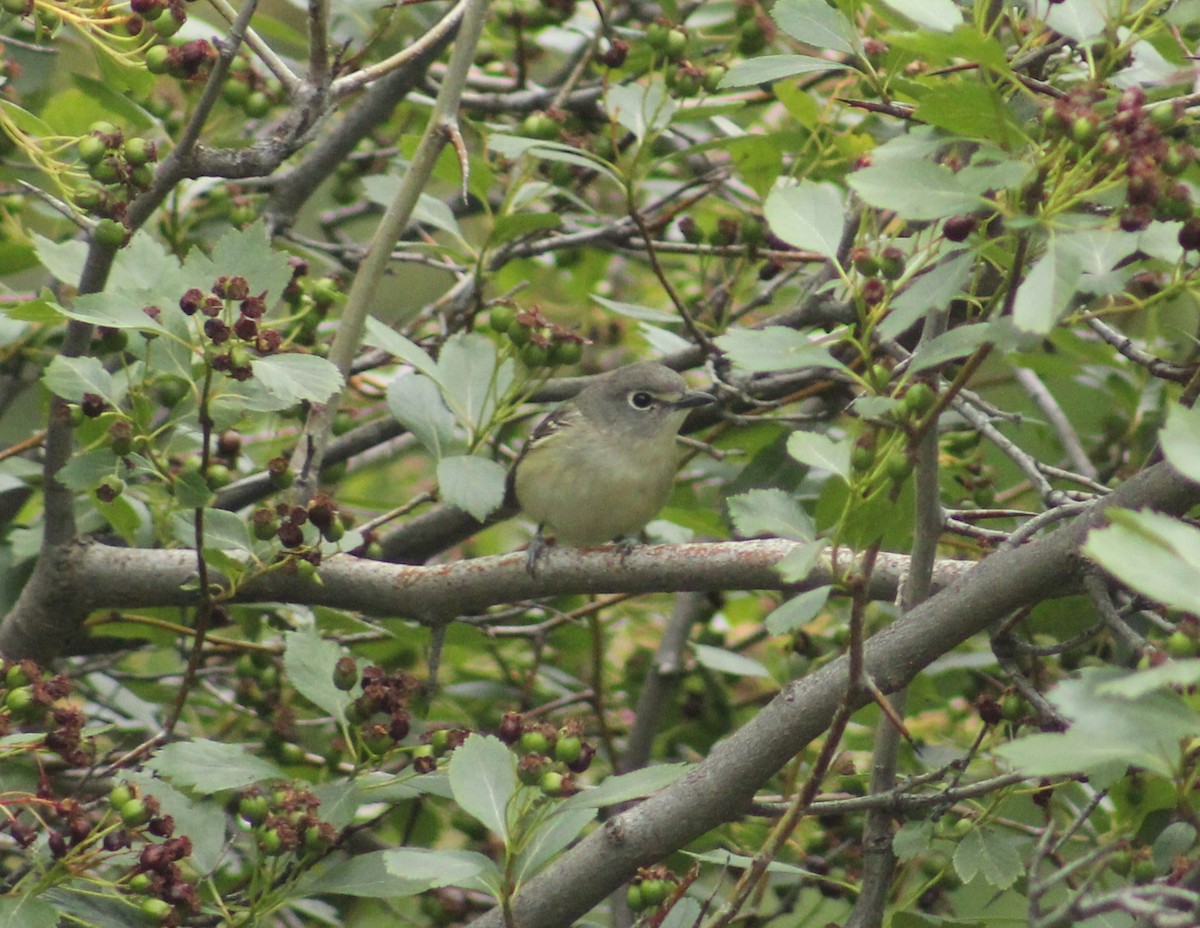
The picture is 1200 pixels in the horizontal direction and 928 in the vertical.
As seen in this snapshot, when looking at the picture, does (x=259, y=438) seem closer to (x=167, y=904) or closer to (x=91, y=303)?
(x=91, y=303)

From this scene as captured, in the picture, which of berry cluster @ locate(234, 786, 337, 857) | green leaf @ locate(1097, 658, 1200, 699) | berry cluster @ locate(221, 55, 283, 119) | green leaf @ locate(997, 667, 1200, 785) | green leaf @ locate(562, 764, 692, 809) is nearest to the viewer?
green leaf @ locate(1097, 658, 1200, 699)

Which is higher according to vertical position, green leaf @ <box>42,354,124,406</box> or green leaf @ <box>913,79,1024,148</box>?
green leaf @ <box>913,79,1024,148</box>

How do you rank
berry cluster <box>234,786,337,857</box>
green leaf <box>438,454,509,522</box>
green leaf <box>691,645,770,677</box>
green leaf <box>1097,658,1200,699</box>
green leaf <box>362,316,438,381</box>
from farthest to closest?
green leaf <box>691,645,770,677</box> → green leaf <box>362,316,438,381</box> → green leaf <box>438,454,509,522</box> → berry cluster <box>234,786,337,857</box> → green leaf <box>1097,658,1200,699</box>

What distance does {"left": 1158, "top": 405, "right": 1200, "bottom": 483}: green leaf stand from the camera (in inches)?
74.0

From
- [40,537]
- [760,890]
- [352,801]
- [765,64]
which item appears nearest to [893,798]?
[760,890]

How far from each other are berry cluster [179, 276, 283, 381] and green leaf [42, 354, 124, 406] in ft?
1.41

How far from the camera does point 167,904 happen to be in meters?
2.89

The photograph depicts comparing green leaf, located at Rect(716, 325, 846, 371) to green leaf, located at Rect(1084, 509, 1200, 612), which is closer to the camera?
green leaf, located at Rect(1084, 509, 1200, 612)

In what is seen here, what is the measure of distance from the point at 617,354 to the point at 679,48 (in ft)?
8.69

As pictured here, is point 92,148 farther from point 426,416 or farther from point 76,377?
point 426,416

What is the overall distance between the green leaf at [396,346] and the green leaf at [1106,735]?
7.59 feet

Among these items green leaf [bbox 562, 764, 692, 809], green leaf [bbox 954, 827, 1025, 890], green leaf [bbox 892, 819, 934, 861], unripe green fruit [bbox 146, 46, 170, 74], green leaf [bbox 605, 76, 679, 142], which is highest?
unripe green fruit [bbox 146, 46, 170, 74]

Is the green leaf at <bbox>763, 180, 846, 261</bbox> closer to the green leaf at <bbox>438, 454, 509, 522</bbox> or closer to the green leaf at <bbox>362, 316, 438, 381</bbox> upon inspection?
the green leaf at <bbox>438, 454, 509, 522</bbox>

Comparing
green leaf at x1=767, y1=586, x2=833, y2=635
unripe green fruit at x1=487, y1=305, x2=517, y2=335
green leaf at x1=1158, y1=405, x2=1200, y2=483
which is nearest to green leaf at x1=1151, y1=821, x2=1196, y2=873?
green leaf at x1=767, y1=586, x2=833, y2=635
